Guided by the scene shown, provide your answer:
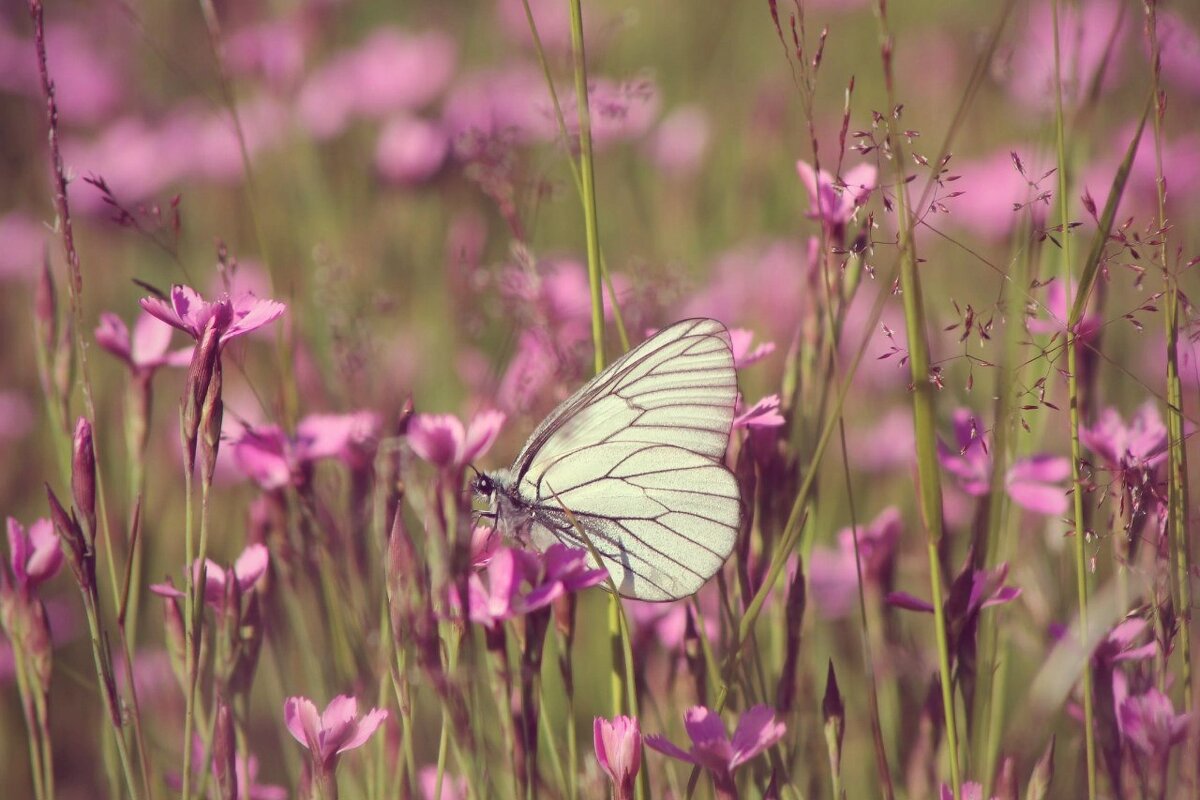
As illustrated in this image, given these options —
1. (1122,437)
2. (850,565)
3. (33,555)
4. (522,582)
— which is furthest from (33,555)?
(1122,437)

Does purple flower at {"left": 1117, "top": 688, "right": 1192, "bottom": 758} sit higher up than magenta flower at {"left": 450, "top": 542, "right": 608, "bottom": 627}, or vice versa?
magenta flower at {"left": 450, "top": 542, "right": 608, "bottom": 627}

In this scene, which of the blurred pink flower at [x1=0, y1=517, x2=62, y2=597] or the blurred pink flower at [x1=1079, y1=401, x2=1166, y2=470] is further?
the blurred pink flower at [x1=1079, y1=401, x2=1166, y2=470]

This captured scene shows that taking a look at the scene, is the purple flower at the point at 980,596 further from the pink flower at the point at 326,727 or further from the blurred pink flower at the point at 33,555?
the blurred pink flower at the point at 33,555

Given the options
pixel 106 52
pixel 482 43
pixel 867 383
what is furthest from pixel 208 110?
pixel 867 383

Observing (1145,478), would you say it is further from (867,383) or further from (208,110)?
(208,110)

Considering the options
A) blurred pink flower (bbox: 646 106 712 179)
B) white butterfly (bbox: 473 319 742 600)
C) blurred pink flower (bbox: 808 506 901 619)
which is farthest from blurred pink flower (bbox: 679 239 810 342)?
white butterfly (bbox: 473 319 742 600)

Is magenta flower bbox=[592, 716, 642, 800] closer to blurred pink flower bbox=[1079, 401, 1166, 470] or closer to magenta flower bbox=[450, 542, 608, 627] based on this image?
magenta flower bbox=[450, 542, 608, 627]
